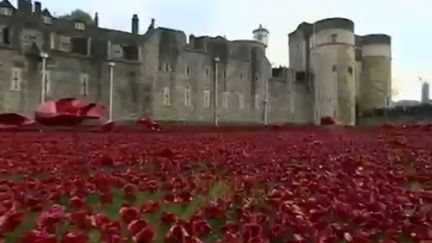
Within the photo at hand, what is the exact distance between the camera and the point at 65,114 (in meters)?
14.1

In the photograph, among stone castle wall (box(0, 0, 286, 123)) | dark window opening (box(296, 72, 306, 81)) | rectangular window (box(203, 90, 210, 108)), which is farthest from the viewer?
dark window opening (box(296, 72, 306, 81))

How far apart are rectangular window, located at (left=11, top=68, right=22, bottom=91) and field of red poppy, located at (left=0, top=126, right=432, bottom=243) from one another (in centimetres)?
3876

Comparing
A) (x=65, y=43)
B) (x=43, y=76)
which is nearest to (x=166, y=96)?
(x=65, y=43)

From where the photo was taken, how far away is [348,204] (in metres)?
2.72

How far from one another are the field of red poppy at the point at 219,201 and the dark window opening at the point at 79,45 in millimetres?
42532

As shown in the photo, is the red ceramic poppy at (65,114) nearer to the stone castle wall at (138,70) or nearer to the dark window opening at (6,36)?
the stone castle wall at (138,70)

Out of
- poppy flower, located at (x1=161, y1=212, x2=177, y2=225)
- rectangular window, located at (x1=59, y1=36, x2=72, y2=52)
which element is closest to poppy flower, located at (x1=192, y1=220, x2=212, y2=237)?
poppy flower, located at (x1=161, y1=212, x2=177, y2=225)

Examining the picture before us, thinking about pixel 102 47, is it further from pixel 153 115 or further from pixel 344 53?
pixel 344 53

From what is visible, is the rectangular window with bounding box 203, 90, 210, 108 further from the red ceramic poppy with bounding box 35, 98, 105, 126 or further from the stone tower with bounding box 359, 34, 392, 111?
the red ceramic poppy with bounding box 35, 98, 105, 126

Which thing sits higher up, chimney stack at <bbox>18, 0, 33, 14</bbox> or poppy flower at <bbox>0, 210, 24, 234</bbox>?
chimney stack at <bbox>18, 0, 33, 14</bbox>

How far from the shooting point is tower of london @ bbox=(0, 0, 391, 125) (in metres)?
43.5

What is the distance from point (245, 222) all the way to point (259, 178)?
1.43 m

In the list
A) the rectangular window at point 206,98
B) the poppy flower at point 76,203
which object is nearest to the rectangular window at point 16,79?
the rectangular window at point 206,98

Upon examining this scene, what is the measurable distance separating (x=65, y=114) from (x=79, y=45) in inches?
1338
